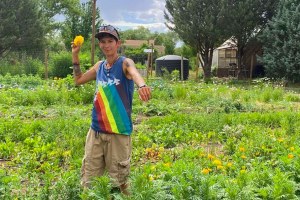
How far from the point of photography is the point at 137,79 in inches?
112

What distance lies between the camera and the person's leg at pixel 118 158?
124 inches

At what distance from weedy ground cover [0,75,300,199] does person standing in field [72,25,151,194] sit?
183mm

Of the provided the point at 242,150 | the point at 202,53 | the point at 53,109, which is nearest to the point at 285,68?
the point at 202,53

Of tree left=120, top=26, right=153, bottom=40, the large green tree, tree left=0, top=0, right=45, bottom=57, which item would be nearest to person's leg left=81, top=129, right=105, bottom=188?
the large green tree

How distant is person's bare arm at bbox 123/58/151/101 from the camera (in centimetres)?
266

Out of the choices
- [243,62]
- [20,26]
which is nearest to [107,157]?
[243,62]

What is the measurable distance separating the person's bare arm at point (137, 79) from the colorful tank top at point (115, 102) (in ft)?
0.18

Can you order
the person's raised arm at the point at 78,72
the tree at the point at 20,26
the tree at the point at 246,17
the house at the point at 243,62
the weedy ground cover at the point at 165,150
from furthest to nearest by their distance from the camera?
1. the tree at the point at 20,26
2. the house at the point at 243,62
3. the tree at the point at 246,17
4. the person's raised arm at the point at 78,72
5. the weedy ground cover at the point at 165,150

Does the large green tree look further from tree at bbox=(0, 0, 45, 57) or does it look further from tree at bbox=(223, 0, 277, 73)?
tree at bbox=(223, 0, 277, 73)

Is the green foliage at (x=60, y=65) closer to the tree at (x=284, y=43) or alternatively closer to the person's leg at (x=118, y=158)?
the tree at (x=284, y=43)

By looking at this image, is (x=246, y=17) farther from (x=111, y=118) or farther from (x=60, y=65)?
(x=111, y=118)

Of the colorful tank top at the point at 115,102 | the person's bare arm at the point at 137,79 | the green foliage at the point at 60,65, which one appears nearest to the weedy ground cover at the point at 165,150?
the colorful tank top at the point at 115,102

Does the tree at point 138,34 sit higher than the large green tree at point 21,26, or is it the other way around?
the tree at point 138,34

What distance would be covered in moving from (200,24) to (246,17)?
2723 mm
